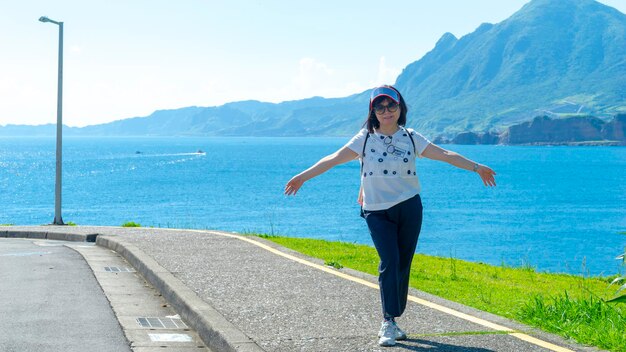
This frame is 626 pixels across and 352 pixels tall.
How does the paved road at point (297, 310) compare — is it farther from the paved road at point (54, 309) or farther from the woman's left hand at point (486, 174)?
the woman's left hand at point (486, 174)

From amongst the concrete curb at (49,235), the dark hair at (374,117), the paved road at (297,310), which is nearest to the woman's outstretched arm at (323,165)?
the dark hair at (374,117)

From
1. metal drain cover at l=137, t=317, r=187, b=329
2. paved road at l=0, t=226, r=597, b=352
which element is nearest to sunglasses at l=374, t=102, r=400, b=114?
paved road at l=0, t=226, r=597, b=352

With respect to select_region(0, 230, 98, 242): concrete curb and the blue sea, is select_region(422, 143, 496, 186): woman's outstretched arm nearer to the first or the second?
select_region(0, 230, 98, 242): concrete curb

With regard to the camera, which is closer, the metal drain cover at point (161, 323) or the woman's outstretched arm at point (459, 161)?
the woman's outstretched arm at point (459, 161)

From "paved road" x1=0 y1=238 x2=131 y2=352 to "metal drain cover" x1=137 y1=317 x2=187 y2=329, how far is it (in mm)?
224

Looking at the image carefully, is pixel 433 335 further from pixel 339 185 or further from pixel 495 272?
pixel 339 185

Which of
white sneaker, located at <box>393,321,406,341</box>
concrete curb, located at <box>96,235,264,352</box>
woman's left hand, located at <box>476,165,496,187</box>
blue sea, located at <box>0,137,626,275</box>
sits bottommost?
blue sea, located at <box>0,137,626,275</box>

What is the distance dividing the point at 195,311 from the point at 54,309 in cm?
156

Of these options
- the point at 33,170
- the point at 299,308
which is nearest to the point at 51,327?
the point at 299,308

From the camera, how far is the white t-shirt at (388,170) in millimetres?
6039

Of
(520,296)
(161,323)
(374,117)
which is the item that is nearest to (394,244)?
(374,117)

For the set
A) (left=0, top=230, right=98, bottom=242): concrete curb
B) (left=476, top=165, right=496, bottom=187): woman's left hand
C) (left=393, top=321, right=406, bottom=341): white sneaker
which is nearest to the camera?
(left=393, top=321, right=406, bottom=341): white sneaker

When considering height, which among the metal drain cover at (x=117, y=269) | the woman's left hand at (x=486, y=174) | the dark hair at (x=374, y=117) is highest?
the dark hair at (x=374, y=117)

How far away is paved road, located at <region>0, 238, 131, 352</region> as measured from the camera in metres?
6.22
